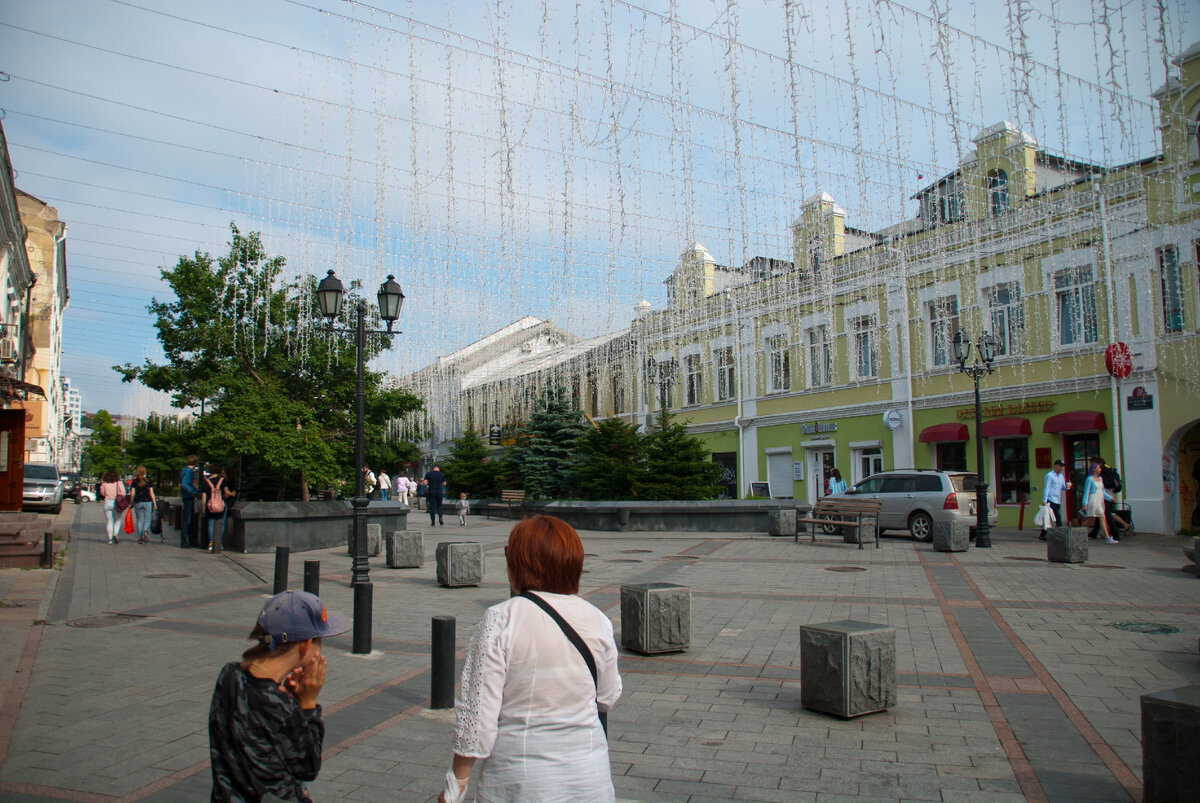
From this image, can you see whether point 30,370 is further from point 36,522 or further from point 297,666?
point 297,666

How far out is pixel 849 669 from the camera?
5773 millimetres

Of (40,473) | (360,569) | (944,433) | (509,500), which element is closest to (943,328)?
(944,433)

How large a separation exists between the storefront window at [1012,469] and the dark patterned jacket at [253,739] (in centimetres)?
2458

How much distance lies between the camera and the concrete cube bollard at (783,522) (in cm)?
2077

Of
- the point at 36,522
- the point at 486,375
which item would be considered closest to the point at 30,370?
the point at 486,375

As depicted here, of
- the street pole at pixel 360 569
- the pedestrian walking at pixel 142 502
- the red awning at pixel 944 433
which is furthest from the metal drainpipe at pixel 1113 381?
the pedestrian walking at pixel 142 502

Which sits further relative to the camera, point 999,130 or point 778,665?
point 999,130

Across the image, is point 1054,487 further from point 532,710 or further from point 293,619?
point 293,619

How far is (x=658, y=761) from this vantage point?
505cm

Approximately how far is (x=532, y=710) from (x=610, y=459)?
23934 millimetres

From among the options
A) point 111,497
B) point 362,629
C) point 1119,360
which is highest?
point 1119,360

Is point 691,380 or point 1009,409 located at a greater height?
point 691,380

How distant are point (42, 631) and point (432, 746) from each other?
253 inches

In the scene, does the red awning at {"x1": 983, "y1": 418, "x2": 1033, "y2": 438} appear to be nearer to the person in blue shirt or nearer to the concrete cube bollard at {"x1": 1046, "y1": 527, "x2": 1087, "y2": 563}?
the person in blue shirt
